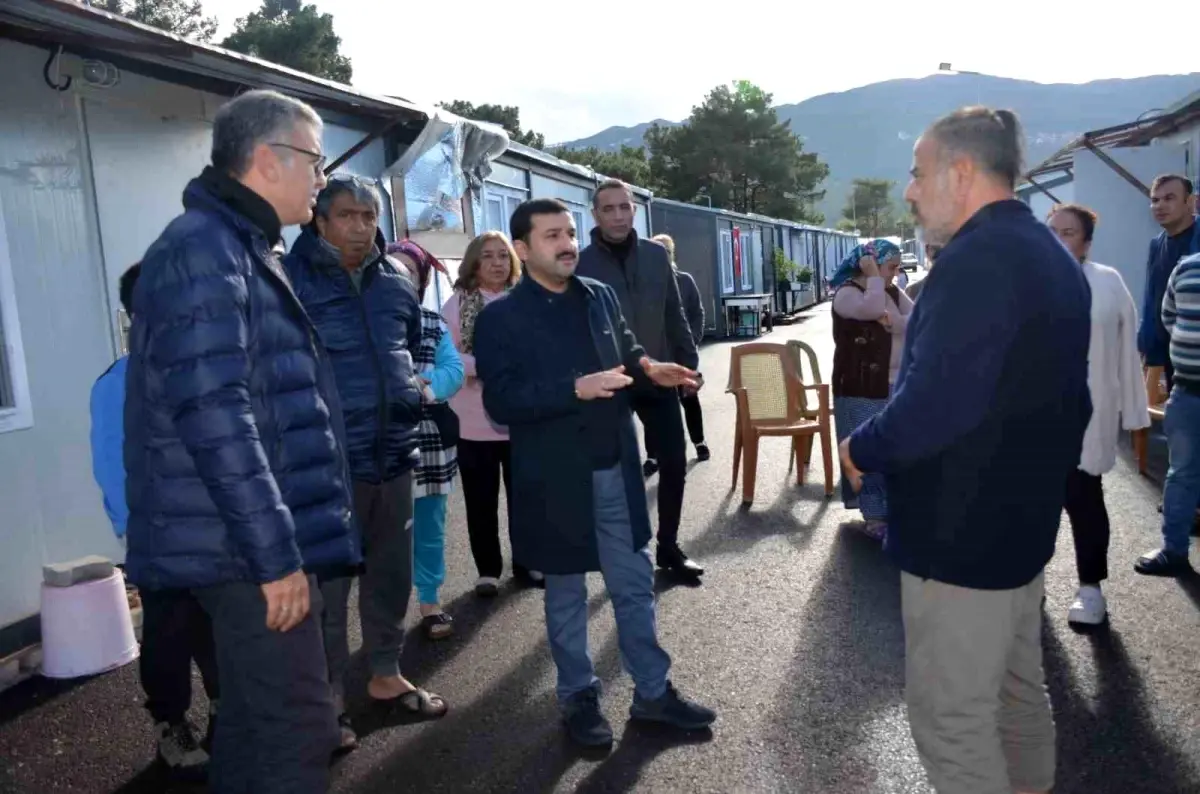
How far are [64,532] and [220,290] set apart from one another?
3.96 meters

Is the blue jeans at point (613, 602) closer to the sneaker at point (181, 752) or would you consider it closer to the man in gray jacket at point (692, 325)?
the sneaker at point (181, 752)

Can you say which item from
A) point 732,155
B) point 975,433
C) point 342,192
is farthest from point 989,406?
point 732,155

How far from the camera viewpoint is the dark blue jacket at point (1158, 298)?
6074 millimetres

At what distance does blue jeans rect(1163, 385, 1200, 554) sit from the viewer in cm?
512

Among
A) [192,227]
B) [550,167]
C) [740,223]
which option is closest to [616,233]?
[192,227]

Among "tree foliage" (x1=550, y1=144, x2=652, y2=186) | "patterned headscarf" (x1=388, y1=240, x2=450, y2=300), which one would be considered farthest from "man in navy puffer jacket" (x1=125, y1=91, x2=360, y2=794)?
"tree foliage" (x1=550, y1=144, x2=652, y2=186)

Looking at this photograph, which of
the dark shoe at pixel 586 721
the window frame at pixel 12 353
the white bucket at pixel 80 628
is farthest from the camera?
the window frame at pixel 12 353

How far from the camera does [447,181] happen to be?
8977mm

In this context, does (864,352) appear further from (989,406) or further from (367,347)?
(989,406)

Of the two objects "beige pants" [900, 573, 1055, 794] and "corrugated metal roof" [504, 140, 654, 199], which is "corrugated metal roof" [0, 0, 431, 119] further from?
"corrugated metal roof" [504, 140, 654, 199]

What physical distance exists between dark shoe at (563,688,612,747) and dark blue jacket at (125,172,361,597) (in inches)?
60.8

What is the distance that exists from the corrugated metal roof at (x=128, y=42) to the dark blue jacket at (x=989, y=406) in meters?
4.05

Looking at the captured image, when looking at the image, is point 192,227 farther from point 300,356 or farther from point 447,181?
point 447,181

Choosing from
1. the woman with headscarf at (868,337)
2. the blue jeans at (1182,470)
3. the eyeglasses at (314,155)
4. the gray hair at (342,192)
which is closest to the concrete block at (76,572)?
the gray hair at (342,192)
